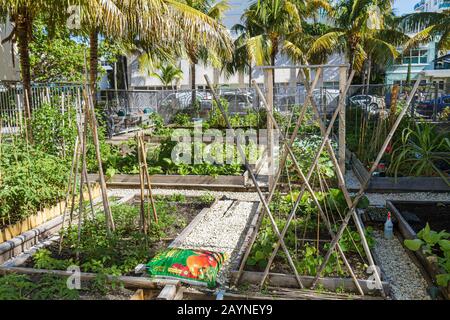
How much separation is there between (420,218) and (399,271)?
58.3 inches

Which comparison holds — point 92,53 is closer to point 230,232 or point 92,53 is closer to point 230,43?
point 230,43

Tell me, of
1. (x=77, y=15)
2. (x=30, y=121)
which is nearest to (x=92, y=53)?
(x=77, y=15)

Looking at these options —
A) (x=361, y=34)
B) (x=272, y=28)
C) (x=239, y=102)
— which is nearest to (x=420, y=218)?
(x=239, y=102)

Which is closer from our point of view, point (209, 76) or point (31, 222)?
point (31, 222)

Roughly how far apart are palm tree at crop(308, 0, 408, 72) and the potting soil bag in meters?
14.6

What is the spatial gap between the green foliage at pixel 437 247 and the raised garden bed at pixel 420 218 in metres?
0.10

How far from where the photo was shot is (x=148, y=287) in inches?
153

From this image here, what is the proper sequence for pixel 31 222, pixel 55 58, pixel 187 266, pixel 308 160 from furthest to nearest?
pixel 55 58 → pixel 308 160 → pixel 31 222 → pixel 187 266

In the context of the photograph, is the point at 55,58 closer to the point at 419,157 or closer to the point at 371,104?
the point at 371,104

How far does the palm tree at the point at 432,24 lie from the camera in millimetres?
Answer: 15855

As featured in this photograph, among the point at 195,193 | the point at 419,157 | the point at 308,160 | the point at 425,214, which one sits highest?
the point at 308,160

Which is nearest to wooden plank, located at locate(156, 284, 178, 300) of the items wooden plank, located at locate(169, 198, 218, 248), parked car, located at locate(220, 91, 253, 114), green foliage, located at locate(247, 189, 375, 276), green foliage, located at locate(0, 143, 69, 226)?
green foliage, located at locate(247, 189, 375, 276)

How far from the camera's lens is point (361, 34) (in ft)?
58.7
